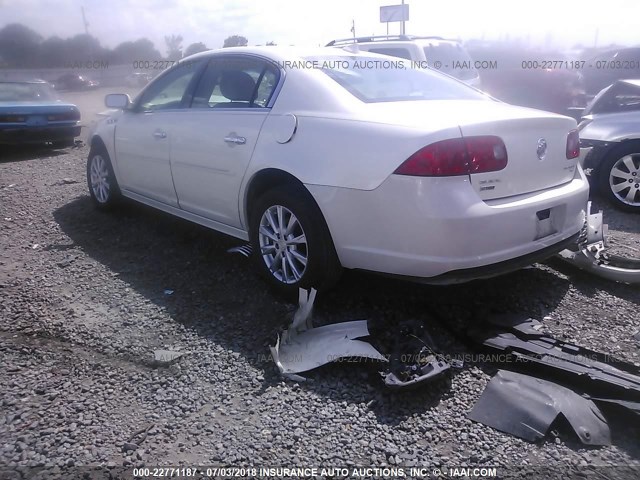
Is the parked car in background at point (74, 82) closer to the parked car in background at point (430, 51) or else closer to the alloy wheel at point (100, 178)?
the parked car in background at point (430, 51)

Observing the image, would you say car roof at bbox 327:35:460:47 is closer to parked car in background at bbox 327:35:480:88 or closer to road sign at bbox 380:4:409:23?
parked car in background at bbox 327:35:480:88

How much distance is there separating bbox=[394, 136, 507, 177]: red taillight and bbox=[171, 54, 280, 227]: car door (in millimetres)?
1271

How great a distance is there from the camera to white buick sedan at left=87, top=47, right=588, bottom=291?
9.48ft

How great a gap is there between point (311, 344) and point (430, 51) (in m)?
7.88

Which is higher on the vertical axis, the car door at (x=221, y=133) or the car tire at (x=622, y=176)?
the car door at (x=221, y=133)

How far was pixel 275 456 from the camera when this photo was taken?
7.49 ft

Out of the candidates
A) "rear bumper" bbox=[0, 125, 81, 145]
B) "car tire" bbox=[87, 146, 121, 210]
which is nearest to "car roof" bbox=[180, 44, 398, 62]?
"car tire" bbox=[87, 146, 121, 210]

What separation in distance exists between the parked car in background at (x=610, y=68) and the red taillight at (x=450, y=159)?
13.0 m

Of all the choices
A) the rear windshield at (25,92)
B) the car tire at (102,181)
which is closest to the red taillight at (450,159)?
the car tire at (102,181)

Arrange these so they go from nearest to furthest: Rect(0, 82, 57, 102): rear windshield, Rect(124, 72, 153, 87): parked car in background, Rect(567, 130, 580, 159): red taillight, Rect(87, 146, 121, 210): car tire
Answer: Rect(567, 130, 580, 159): red taillight < Rect(87, 146, 121, 210): car tire < Rect(0, 82, 57, 102): rear windshield < Rect(124, 72, 153, 87): parked car in background

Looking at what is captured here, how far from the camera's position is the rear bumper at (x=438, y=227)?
2852 mm

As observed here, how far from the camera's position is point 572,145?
3.53 m

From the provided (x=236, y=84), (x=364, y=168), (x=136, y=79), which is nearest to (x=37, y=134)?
(x=236, y=84)

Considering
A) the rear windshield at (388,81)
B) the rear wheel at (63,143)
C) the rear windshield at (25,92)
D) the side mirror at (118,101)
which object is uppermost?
the rear windshield at (388,81)
